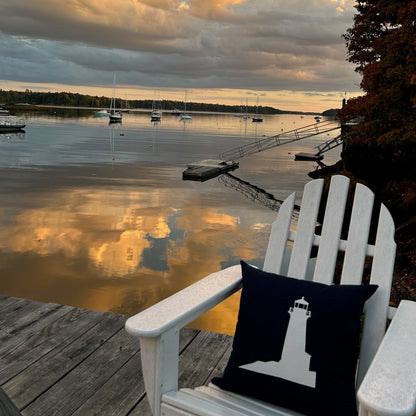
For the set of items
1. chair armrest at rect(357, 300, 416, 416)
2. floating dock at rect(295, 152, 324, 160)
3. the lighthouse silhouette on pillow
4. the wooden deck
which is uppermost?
chair armrest at rect(357, 300, 416, 416)

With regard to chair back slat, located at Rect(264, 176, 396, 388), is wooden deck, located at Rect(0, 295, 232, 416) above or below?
below

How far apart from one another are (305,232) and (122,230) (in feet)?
31.3

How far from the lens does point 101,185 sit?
57.1 feet

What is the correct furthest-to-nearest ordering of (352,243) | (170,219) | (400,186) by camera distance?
1. (170,219)
2. (400,186)
3. (352,243)

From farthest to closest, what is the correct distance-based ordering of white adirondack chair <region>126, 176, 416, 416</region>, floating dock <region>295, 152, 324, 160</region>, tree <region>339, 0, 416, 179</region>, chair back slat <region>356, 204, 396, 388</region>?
floating dock <region>295, 152, 324, 160</region> → tree <region>339, 0, 416, 179</region> → chair back slat <region>356, 204, 396, 388</region> → white adirondack chair <region>126, 176, 416, 416</region>

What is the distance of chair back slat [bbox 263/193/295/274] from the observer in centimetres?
206

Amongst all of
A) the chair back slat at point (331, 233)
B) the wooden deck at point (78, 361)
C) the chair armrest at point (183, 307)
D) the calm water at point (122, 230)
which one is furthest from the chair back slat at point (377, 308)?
the calm water at point (122, 230)

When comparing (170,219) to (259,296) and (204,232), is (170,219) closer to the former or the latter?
(204,232)

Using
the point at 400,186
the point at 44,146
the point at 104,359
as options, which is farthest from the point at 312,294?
the point at 44,146

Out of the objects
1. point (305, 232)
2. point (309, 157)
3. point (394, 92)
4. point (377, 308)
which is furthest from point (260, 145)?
point (377, 308)

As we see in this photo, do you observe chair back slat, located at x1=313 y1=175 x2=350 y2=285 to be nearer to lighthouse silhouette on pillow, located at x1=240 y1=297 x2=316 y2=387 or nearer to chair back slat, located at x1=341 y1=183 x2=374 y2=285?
chair back slat, located at x1=341 y1=183 x2=374 y2=285

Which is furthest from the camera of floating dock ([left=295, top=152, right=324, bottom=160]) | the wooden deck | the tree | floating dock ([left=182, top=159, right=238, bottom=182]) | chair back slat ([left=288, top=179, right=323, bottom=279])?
floating dock ([left=295, top=152, right=324, bottom=160])

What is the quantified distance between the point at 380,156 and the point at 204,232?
532 cm

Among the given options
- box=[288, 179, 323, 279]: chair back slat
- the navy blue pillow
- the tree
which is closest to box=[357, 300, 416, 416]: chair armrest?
the navy blue pillow
